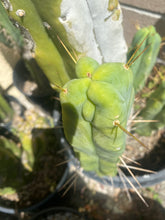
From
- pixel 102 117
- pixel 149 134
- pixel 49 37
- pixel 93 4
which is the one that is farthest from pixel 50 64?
pixel 149 134

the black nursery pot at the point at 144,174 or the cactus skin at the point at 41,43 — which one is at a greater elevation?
the cactus skin at the point at 41,43

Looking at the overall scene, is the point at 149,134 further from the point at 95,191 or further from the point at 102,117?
the point at 102,117

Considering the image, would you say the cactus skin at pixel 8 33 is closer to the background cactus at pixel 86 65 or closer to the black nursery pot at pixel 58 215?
the background cactus at pixel 86 65

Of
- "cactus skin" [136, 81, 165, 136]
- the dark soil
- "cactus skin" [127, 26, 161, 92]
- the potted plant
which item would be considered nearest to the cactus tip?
the potted plant

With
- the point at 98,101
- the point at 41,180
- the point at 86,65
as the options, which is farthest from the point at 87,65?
the point at 41,180

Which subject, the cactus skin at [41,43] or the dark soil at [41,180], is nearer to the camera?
the cactus skin at [41,43]

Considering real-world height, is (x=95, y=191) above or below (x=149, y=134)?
below

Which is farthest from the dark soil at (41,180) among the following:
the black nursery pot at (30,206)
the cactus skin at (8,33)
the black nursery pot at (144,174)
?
the cactus skin at (8,33)
